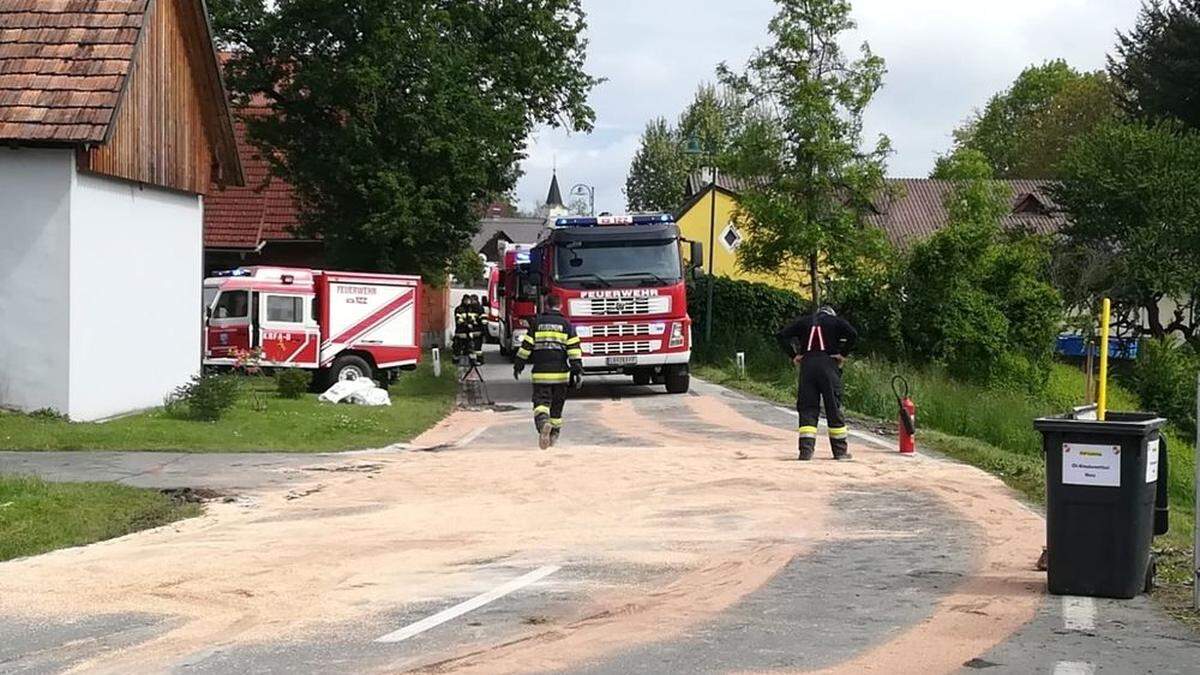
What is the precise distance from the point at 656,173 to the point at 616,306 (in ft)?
255

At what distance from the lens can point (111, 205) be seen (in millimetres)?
21000

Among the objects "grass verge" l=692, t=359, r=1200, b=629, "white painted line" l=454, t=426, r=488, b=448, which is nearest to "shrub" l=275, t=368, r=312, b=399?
"white painted line" l=454, t=426, r=488, b=448

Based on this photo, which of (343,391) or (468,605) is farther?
(343,391)

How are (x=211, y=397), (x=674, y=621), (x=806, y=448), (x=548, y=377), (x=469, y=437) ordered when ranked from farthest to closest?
1. (x=469, y=437)
2. (x=211, y=397)
3. (x=548, y=377)
4. (x=806, y=448)
5. (x=674, y=621)

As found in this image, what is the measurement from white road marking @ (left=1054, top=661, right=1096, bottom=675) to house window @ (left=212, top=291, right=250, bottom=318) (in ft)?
77.0

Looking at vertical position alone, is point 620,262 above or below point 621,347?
above

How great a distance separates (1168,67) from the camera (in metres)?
50.0

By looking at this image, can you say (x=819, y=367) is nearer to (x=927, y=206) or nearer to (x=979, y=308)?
(x=979, y=308)

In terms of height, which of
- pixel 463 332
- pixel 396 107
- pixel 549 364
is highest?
pixel 396 107

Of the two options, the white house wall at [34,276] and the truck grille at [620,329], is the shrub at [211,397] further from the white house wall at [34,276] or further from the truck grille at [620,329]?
the truck grille at [620,329]

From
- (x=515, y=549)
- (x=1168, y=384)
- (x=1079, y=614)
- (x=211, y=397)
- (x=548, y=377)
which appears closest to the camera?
(x=1079, y=614)

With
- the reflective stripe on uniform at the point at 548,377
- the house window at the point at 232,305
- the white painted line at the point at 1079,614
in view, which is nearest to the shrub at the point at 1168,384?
the house window at the point at 232,305

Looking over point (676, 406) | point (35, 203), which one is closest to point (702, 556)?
point (35, 203)

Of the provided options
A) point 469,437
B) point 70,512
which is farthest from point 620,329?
point 70,512
